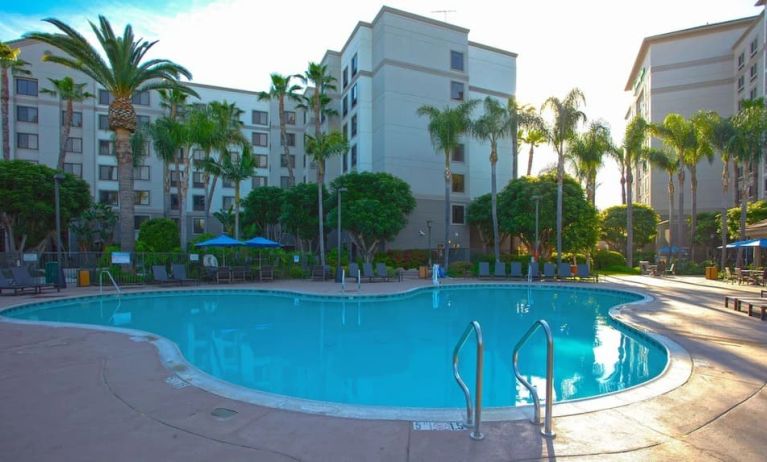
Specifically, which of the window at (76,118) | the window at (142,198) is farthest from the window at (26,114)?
the window at (142,198)

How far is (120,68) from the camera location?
65.5 ft

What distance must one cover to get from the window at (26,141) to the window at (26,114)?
118 cm

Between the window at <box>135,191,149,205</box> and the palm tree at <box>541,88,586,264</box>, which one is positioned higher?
the palm tree at <box>541,88,586,264</box>

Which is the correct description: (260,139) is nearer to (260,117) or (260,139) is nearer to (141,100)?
(260,117)

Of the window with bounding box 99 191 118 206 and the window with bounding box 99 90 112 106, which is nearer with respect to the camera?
the window with bounding box 99 191 118 206

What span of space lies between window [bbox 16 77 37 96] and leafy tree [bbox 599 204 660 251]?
2009 inches

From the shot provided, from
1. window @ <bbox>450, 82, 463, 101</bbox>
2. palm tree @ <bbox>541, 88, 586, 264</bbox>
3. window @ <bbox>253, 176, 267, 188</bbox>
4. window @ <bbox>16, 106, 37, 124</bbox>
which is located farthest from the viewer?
window @ <bbox>253, 176, 267, 188</bbox>

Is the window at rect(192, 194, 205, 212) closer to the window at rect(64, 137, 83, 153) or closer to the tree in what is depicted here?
the window at rect(64, 137, 83, 153)

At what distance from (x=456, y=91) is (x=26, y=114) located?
35922 mm

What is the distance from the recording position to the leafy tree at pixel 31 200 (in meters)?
24.7

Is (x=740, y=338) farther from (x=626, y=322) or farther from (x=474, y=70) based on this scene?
(x=474, y=70)

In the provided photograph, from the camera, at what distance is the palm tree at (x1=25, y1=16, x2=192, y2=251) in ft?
63.3

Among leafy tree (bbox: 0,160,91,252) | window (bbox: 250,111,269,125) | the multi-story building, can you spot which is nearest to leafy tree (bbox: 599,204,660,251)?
the multi-story building

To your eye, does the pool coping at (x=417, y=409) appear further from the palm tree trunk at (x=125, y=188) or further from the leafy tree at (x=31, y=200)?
the leafy tree at (x=31, y=200)
